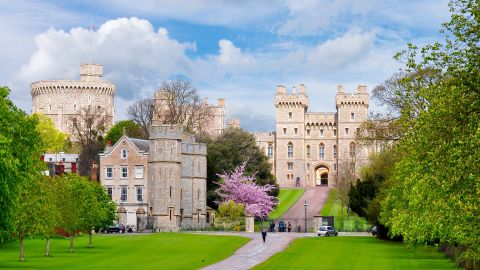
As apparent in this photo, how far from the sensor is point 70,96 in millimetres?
172000

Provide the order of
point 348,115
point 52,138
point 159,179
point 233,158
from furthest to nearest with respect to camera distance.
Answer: point 348,115, point 52,138, point 233,158, point 159,179

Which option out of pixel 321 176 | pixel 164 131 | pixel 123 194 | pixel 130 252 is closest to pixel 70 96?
pixel 321 176

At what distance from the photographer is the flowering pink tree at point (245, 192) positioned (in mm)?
97688

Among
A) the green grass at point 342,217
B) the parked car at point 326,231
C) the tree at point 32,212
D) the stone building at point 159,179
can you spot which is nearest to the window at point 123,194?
the stone building at point 159,179

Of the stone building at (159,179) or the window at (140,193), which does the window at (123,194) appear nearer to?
the stone building at (159,179)

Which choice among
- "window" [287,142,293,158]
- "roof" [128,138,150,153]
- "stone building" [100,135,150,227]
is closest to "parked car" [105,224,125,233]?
"stone building" [100,135,150,227]

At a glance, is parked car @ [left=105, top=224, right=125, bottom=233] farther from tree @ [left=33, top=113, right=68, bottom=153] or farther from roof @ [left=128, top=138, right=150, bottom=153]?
tree @ [left=33, top=113, right=68, bottom=153]

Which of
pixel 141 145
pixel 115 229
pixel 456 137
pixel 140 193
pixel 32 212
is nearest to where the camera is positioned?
pixel 456 137

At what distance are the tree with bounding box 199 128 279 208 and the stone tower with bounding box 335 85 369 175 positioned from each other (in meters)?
50.4

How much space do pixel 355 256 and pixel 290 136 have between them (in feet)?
Answer: 363

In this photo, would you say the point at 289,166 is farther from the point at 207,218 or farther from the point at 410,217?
the point at 410,217

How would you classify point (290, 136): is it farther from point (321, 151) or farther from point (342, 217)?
point (342, 217)

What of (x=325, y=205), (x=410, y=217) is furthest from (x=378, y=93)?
(x=325, y=205)

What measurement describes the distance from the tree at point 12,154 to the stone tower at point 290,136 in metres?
112
